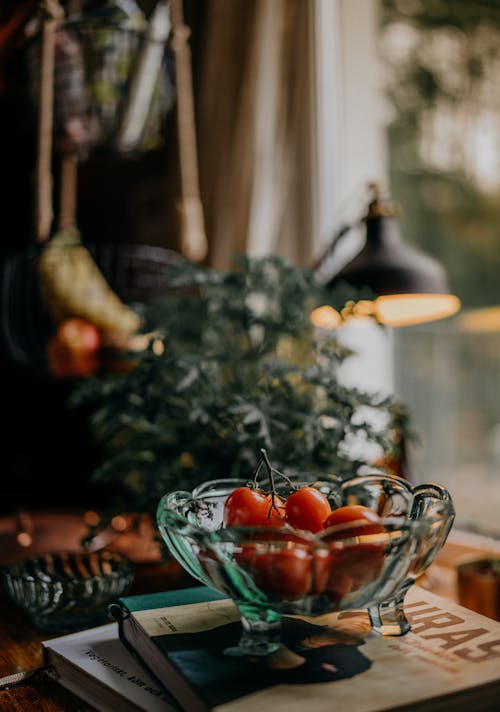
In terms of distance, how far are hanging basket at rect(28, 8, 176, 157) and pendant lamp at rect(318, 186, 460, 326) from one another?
0.43 m

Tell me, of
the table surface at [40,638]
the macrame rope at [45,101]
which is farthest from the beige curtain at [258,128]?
the table surface at [40,638]

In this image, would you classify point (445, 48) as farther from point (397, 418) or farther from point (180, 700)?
point (180, 700)

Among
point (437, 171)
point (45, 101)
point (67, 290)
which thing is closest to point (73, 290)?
point (67, 290)

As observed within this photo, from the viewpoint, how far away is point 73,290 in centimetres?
124

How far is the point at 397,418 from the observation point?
3.28 ft

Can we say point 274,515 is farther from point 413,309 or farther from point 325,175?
point 325,175

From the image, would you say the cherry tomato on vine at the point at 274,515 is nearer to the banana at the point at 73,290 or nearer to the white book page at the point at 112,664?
the white book page at the point at 112,664

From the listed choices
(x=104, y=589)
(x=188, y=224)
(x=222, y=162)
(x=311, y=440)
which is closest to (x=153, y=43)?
(x=188, y=224)

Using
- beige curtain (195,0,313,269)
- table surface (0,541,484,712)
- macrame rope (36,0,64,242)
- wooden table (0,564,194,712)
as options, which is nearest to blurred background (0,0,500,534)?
beige curtain (195,0,313,269)

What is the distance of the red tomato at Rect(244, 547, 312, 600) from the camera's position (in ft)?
1.67

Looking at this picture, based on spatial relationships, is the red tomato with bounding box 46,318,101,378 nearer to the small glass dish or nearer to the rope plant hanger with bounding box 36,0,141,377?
the rope plant hanger with bounding box 36,0,141,377

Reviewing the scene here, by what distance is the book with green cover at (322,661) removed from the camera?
19.3 inches

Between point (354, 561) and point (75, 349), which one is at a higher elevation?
point (75, 349)

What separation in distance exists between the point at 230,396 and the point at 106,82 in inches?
23.6
